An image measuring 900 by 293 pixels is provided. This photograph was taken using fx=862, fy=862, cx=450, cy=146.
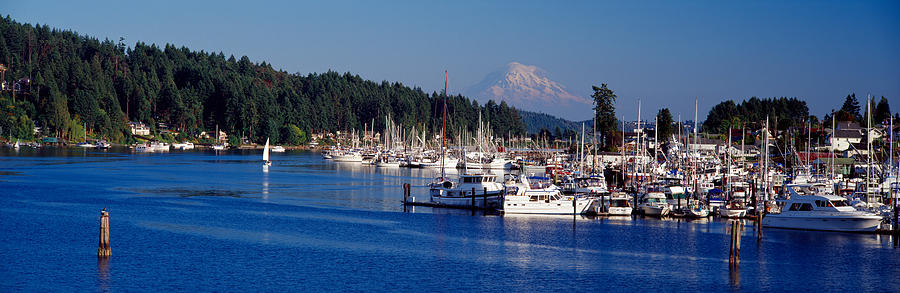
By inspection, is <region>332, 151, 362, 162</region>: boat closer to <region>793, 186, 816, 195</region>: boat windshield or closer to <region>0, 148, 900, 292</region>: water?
<region>0, 148, 900, 292</region>: water

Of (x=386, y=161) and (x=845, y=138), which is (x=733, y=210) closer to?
(x=845, y=138)

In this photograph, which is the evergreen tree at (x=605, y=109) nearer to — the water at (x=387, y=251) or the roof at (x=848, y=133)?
the roof at (x=848, y=133)

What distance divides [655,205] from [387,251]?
24.6m

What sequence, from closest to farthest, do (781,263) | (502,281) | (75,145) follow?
1. (502,281)
2. (781,263)
3. (75,145)

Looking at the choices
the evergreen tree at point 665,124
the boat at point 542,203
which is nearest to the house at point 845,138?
the evergreen tree at point 665,124

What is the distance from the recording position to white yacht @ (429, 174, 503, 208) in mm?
69250

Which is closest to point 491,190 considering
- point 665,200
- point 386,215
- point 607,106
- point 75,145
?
point 386,215

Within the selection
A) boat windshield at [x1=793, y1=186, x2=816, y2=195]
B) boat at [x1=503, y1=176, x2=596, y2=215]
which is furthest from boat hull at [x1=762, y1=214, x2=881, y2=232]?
boat windshield at [x1=793, y1=186, x2=816, y2=195]

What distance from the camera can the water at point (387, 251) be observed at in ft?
137

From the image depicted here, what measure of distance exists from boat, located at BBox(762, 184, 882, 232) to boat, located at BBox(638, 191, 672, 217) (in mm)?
9350

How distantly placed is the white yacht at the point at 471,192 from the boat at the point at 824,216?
2166cm

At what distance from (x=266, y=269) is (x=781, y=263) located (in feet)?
91.1

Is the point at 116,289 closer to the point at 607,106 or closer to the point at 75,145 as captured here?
the point at 607,106

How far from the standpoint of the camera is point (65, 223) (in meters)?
59.4
